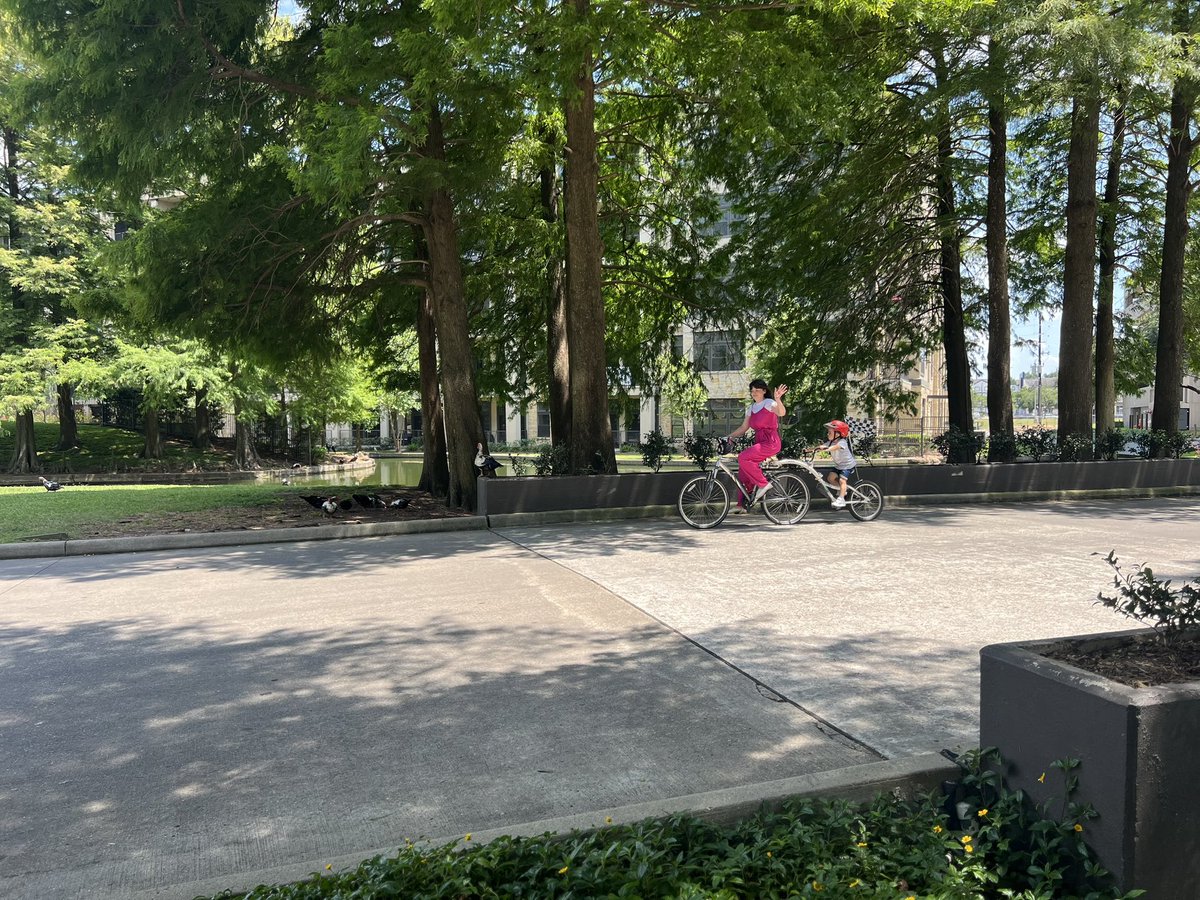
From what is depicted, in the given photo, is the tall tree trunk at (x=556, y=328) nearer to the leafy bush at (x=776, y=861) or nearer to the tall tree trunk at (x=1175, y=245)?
the tall tree trunk at (x=1175, y=245)

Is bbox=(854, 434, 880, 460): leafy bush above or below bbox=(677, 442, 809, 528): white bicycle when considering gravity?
above

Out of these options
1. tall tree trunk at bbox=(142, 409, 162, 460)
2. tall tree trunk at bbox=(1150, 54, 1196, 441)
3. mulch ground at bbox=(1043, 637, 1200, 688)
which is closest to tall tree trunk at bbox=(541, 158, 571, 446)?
tall tree trunk at bbox=(1150, 54, 1196, 441)

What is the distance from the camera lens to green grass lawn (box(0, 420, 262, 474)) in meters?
35.2

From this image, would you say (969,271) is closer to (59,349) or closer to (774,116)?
(774,116)

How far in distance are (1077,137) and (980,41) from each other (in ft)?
10.1

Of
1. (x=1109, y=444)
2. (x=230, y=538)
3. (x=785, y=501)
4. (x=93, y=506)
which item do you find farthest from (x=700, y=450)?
(x=93, y=506)

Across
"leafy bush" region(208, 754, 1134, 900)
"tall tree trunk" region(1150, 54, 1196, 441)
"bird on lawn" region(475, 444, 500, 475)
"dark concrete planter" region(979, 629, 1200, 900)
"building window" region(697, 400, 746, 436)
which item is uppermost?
"tall tree trunk" region(1150, 54, 1196, 441)

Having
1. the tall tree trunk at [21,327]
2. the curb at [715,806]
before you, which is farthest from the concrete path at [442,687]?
the tall tree trunk at [21,327]

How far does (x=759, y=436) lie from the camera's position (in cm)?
1335

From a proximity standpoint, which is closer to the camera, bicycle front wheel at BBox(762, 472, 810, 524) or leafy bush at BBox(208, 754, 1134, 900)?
leafy bush at BBox(208, 754, 1134, 900)

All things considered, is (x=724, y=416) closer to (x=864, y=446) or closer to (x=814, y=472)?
(x=864, y=446)

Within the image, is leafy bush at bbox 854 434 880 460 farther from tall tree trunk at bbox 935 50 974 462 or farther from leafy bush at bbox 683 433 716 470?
leafy bush at bbox 683 433 716 470

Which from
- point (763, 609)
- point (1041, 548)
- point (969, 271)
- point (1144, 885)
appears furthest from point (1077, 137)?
point (1144, 885)

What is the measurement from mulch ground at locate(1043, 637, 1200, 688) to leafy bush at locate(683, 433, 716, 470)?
45.6 feet
